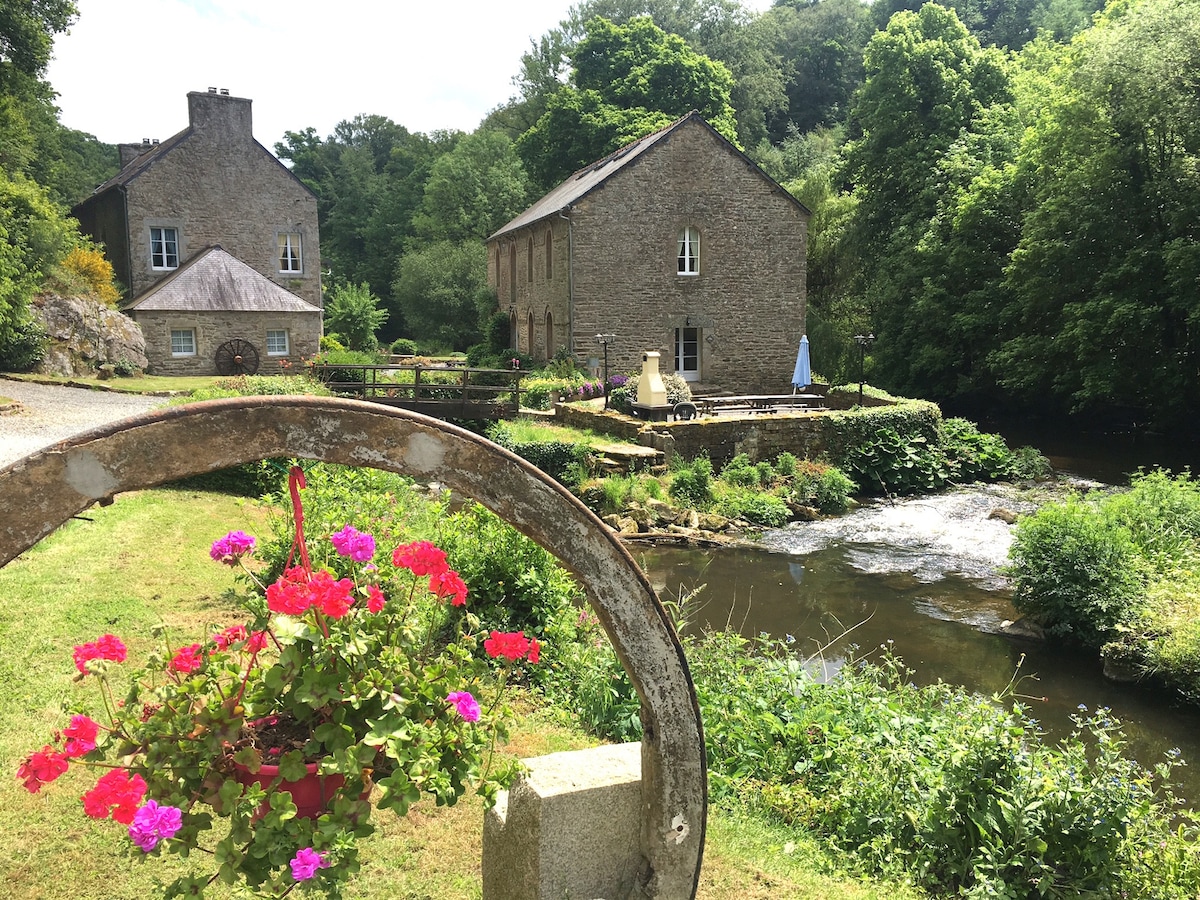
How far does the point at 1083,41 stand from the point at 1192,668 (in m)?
22.2

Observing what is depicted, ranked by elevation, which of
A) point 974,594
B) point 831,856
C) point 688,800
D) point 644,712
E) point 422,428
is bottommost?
point 974,594

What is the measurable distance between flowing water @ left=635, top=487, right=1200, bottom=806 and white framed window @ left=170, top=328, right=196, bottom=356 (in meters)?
19.0

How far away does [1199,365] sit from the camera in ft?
74.2

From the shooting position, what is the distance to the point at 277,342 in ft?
92.9

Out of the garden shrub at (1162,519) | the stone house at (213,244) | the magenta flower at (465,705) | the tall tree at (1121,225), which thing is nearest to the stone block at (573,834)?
the magenta flower at (465,705)

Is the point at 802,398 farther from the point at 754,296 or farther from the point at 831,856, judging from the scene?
the point at 831,856

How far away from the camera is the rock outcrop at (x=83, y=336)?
75.4ft

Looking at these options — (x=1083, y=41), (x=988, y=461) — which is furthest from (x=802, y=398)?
(x=1083, y=41)

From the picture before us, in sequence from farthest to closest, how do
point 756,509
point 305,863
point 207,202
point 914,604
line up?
point 207,202
point 756,509
point 914,604
point 305,863

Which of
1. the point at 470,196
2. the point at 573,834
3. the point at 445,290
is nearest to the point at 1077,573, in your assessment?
the point at 573,834

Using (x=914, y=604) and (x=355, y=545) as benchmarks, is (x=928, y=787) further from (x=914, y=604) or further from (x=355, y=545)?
(x=914, y=604)

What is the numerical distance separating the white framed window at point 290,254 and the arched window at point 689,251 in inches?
578

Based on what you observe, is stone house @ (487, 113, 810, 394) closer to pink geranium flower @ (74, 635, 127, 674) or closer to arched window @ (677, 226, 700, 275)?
arched window @ (677, 226, 700, 275)

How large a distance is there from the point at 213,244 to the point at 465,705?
3205 cm
